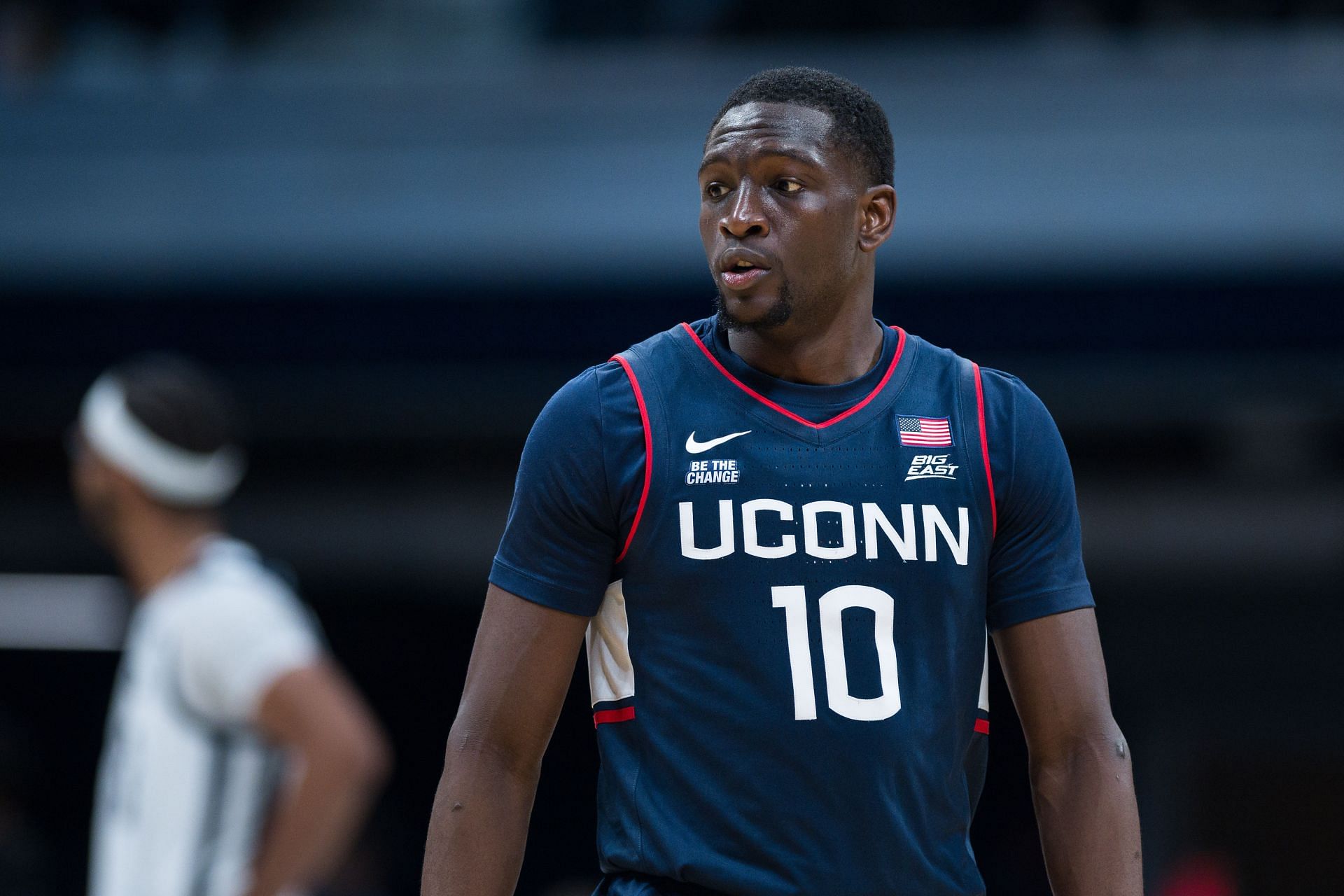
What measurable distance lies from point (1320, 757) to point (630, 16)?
6.04 meters

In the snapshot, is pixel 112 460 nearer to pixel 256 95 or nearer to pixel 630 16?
pixel 256 95

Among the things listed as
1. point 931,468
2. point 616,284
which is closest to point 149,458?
point 931,468

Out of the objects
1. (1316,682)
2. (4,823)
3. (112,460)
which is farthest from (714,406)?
(1316,682)

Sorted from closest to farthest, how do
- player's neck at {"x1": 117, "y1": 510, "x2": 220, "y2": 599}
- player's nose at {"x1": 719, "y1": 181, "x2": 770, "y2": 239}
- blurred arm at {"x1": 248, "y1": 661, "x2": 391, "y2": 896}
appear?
player's nose at {"x1": 719, "y1": 181, "x2": 770, "y2": 239} < blurred arm at {"x1": 248, "y1": 661, "x2": 391, "y2": 896} < player's neck at {"x1": 117, "y1": 510, "x2": 220, "y2": 599}

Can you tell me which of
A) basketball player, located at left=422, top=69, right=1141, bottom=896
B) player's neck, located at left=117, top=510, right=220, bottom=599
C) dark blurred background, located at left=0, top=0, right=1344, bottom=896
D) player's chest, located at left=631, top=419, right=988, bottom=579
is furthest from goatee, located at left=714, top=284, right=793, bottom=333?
dark blurred background, located at left=0, top=0, right=1344, bottom=896

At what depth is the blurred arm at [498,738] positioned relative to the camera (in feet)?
7.48

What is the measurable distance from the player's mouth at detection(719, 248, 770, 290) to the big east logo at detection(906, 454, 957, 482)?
0.35 metres

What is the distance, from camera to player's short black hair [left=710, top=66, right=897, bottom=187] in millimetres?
2383

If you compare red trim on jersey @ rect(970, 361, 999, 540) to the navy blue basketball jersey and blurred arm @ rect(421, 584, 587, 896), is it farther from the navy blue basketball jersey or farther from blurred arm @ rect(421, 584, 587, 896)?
blurred arm @ rect(421, 584, 587, 896)

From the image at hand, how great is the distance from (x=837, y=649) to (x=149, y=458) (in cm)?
223

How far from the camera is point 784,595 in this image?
2.26 metres

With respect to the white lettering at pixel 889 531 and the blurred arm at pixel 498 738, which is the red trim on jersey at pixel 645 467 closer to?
the blurred arm at pixel 498 738

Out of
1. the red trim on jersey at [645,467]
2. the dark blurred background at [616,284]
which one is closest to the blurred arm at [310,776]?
the red trim on jersey at [645,467]

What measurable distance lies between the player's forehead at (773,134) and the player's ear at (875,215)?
0.37ft
